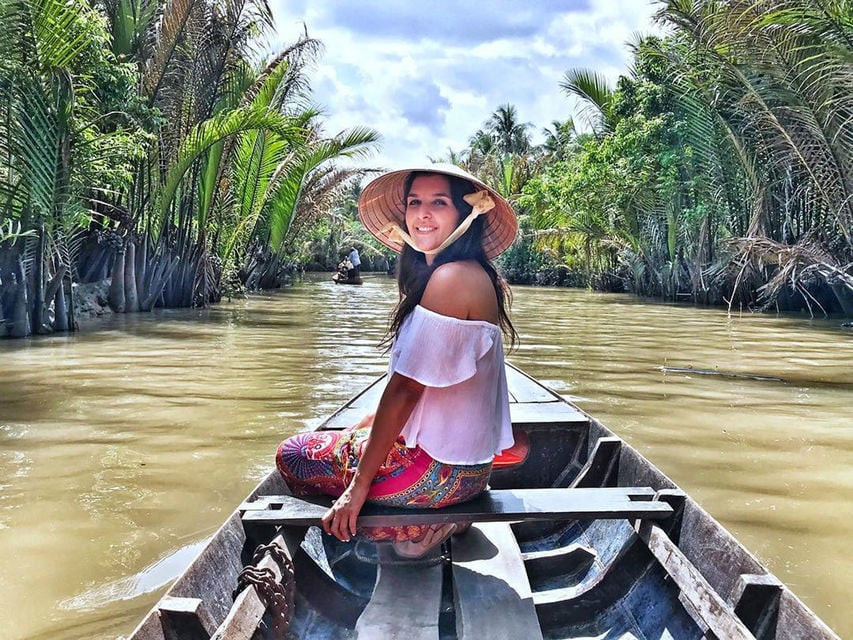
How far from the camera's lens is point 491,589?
241cm

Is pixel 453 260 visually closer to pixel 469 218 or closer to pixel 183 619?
pixel 469 218

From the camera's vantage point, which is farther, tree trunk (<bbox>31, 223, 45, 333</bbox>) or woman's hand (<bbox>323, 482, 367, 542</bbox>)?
tree trunk (<bbox>31, 223, 45, 333</bbox>)

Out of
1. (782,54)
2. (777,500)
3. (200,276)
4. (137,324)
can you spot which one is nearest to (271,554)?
(777,500)

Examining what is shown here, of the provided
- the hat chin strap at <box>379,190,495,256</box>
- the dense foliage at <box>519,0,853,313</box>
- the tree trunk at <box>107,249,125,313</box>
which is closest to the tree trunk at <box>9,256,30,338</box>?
the tree trunk at <box>107,249,125,313</box>

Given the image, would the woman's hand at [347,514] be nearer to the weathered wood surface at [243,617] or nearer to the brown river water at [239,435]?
the weathered wood surface at [243,617]

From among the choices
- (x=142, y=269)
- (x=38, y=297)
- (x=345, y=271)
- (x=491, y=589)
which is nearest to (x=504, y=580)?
(x=491, y=589)

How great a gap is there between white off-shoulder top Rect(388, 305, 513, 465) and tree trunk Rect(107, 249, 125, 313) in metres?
12.0

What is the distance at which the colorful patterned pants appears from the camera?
2.38m

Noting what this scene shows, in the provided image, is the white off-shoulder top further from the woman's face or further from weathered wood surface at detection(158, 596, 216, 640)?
weathered wood surface at detection(158, 596, 216, 640)

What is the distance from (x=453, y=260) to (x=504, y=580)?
1062 mm

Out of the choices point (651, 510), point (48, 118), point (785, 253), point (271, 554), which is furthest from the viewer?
point (785, 253)

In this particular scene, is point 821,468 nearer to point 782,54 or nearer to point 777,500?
point 777,500

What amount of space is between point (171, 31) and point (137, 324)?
4.76 metres

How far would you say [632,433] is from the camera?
17.7ft
